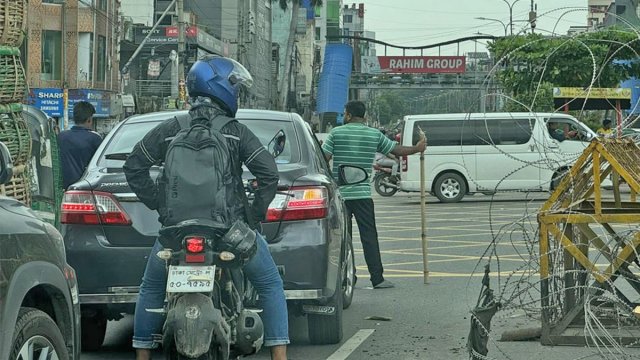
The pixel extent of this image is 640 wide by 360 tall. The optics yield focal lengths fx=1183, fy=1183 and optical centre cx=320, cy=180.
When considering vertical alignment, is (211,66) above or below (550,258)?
above

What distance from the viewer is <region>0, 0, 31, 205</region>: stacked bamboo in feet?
24.5

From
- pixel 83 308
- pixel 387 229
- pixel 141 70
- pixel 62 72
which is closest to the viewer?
pixel 83 308

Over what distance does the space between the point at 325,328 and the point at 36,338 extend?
11.3 ft

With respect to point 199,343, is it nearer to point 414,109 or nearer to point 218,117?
point 218,117

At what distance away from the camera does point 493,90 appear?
7.96 meters

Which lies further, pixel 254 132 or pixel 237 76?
pixel 254 132

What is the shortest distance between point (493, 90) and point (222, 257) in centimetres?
334

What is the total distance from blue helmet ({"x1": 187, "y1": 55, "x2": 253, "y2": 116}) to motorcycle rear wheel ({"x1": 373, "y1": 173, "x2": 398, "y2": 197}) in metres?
23.6

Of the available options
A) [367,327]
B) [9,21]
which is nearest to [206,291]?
[9,21]

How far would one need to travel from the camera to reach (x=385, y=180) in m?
29.4

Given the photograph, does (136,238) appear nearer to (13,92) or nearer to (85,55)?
(13,92)

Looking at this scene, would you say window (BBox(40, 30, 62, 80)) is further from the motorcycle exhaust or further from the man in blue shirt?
the motorcycle exhaust

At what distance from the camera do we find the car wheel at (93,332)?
25.8 ft

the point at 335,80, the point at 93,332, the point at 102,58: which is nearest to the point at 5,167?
the point at 93,332
